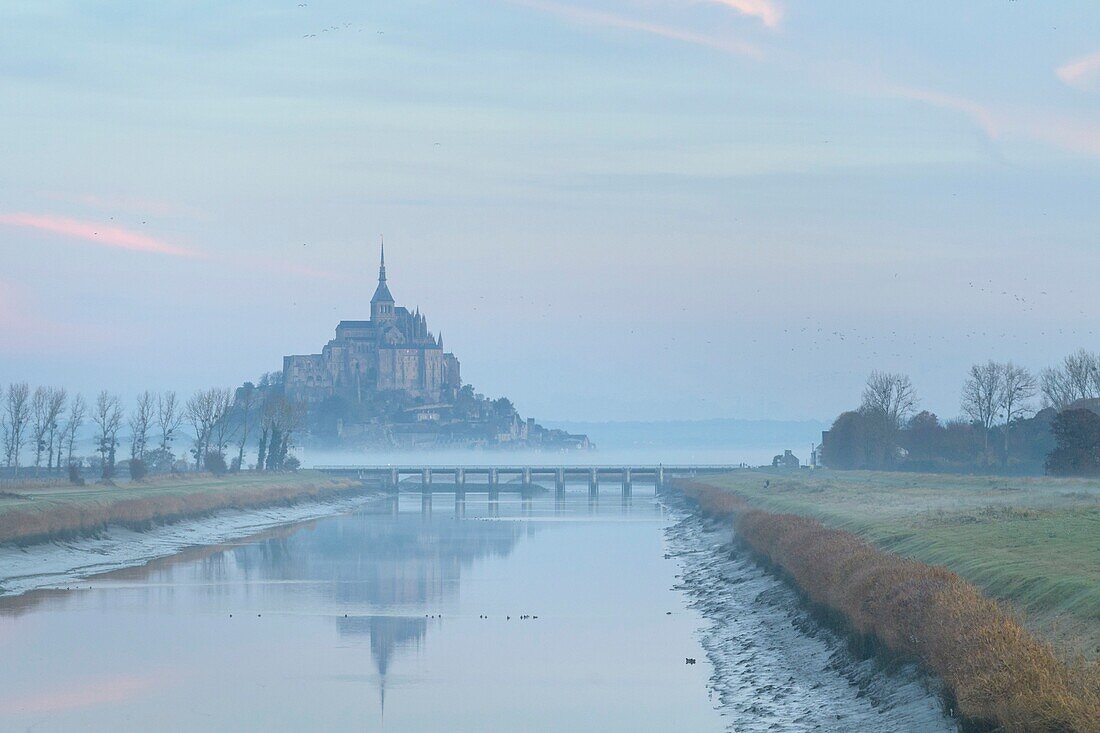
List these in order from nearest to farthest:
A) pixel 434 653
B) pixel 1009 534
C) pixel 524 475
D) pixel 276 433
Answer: pixel 434 653 → pixel 1009 534 → pixel 276 433 → pixel 524 475

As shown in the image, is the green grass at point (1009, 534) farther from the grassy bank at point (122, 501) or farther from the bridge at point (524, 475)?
the bridge at point (524, 475)

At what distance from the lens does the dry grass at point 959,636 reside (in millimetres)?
13156

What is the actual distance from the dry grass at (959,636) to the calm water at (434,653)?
2.79 ft

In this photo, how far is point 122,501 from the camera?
62750mm

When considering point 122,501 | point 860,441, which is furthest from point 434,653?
point 860,441

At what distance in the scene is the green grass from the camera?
Result: 19.8 metres

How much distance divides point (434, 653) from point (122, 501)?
119 ft

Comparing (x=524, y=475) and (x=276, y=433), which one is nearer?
(x=276, y=433)

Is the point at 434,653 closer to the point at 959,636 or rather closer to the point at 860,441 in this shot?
the point at 959,636

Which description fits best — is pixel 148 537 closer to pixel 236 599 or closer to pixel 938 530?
pixel 236 599

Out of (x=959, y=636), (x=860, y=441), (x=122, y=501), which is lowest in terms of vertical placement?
(x=959, y=636)

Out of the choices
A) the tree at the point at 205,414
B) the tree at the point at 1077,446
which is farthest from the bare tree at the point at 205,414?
the tree at the point at 1077,446

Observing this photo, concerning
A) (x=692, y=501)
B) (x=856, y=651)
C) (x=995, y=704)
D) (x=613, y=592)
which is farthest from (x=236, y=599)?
(x=692, y=501)

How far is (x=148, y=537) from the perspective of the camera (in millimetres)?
61031
